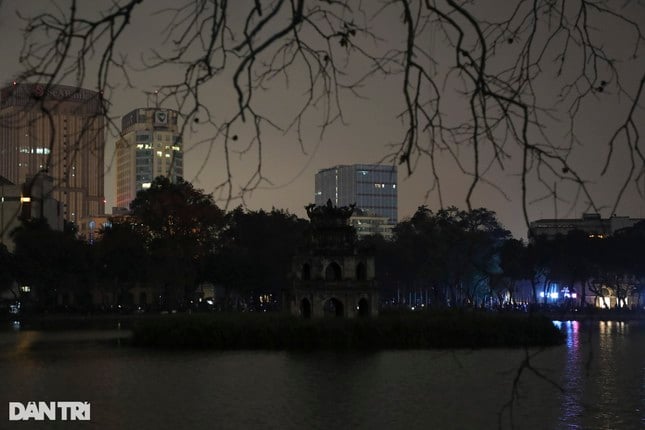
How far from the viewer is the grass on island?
182 ft

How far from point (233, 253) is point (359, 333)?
60709 mm

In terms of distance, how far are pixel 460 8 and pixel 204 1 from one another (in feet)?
4.29

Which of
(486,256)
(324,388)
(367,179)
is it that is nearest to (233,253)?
(486,256)

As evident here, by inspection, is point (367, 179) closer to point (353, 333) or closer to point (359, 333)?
point (353, 333)

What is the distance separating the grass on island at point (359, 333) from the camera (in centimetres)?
5534

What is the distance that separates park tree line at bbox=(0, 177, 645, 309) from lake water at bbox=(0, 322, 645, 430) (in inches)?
1959

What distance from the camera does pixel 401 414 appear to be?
31.2 m

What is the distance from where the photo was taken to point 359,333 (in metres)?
55.3

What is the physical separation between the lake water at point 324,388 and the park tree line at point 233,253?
4976 centimetres

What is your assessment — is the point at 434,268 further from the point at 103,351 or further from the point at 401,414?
the point at 401,414

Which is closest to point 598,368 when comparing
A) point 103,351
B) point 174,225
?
point 103,351

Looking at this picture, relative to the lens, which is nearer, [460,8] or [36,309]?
[460,8]

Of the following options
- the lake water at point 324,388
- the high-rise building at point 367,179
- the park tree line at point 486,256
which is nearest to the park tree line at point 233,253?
the park tree line at point 486,256

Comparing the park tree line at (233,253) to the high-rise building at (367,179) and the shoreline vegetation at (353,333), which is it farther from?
the high-rise building at (367,179)
